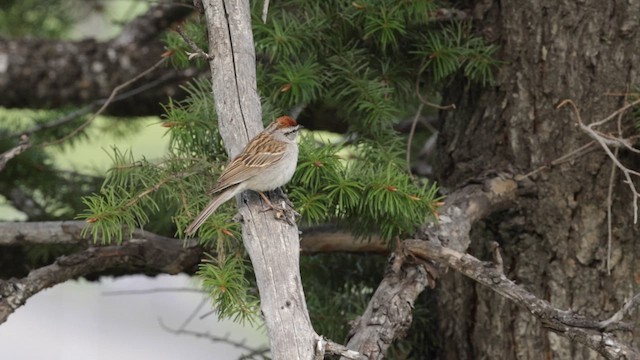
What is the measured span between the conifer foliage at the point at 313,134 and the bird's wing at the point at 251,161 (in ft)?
0.29

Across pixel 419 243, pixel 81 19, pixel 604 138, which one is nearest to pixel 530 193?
pixel 604 138

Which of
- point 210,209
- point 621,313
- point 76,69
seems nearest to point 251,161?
point 210,209

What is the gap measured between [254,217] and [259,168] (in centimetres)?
33

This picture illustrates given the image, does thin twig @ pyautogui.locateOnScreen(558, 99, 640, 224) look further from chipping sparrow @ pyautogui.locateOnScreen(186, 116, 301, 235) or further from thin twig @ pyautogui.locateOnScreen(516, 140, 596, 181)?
chipping sparrow @ pyautogui.locateOnScreen(186, 116, 301, 235)

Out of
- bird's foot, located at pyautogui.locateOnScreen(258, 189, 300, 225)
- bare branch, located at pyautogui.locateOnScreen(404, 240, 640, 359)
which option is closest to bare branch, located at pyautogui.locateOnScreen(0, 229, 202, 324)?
bird's foot, located at pyautogui.locateOnScreen(258, 189, 300, 225)

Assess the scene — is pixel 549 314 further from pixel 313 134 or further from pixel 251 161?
pixel 313 134

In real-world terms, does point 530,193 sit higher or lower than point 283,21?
lower

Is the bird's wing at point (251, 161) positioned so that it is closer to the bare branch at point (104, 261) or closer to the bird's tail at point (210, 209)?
the bird's tail at point (210, 209)

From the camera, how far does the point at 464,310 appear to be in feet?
12.6

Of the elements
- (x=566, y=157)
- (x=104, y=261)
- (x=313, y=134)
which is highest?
(x=313, y=134)

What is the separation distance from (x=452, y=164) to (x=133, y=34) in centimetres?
176

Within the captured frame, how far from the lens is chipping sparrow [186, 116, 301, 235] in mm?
2941

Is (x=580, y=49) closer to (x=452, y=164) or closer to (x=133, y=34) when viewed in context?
(x=452, y=164)

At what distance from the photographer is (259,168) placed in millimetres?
3086
